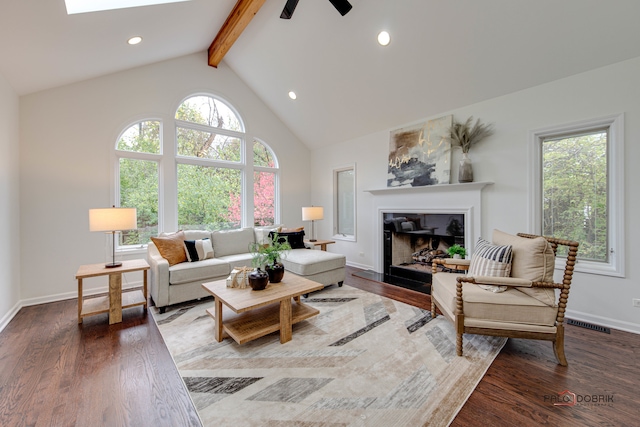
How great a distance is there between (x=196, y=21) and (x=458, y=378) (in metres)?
4.85

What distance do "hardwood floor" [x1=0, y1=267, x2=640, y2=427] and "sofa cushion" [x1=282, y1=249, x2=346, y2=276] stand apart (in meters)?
1.74

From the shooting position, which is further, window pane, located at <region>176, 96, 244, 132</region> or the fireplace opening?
window pane, located at <region>176, 96, 244, 132</region>

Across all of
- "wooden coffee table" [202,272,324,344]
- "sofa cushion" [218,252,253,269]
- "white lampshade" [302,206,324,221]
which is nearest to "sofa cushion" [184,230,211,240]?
"sofa cushion" [218,252,253,269]

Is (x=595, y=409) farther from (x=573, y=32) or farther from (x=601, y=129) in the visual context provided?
(x=573, y=32)

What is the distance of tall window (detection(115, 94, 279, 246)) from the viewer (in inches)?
161

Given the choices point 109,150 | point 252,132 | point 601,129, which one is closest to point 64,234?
point 109,150

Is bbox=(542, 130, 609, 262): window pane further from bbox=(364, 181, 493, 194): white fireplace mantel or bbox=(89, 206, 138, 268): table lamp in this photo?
bbox=(89, 206, 138, 268): table lamp

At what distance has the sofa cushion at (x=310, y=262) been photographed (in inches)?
142

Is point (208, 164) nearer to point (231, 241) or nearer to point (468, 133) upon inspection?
point (231, 241)

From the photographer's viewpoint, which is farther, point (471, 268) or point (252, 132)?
point (252, 132)

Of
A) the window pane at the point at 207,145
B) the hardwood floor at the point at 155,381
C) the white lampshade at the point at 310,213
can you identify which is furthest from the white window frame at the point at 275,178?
the hardwood floor at the point at 155,381

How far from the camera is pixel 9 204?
295 centimetres

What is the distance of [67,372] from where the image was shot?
1959 mm

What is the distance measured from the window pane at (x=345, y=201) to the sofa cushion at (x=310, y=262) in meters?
1.52
